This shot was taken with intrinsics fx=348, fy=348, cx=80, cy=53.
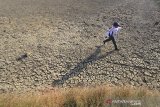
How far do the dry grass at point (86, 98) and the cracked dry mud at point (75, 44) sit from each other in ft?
4.19

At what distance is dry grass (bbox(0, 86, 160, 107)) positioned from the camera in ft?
32.3

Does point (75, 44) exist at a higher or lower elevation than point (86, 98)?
higher

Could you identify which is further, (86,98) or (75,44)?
(75,44)

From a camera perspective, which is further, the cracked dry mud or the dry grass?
the cracked dry mud

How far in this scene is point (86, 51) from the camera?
14.1 m

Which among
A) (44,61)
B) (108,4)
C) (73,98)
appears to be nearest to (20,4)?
(108,4)

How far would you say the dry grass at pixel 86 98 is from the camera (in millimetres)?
9836

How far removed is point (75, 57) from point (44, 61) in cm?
123

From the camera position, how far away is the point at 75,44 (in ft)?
48.0

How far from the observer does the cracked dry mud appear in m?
12.5

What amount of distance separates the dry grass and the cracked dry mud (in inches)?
50.3

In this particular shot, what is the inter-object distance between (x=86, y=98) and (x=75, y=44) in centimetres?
481

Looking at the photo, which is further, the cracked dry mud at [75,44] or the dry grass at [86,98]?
the cracked dry mud at [75,44]

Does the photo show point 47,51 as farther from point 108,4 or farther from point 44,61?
point 108,4
